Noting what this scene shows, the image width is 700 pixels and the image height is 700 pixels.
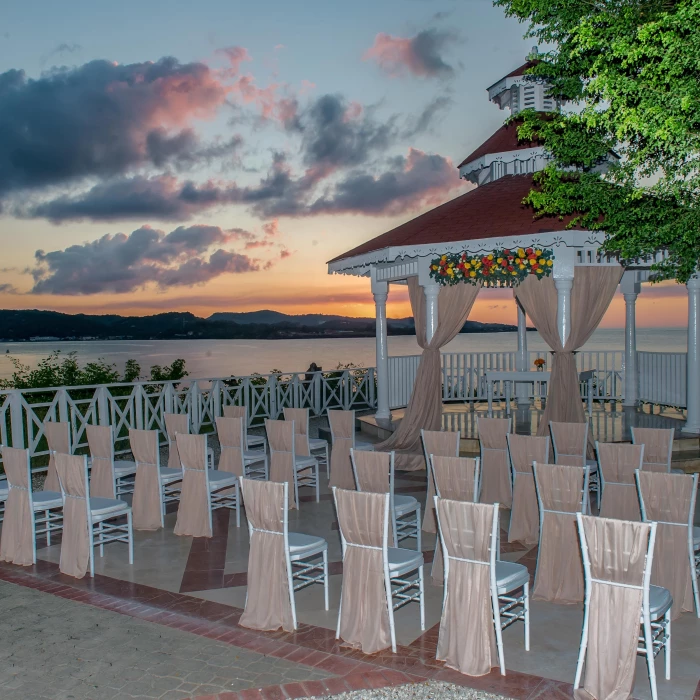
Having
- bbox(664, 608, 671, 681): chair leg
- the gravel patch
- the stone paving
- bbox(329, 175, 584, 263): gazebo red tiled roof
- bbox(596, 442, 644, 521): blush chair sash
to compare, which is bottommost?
the stone paving

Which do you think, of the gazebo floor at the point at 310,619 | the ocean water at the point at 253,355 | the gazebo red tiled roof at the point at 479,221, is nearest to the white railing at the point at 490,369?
the ocean water at the point at 253,355

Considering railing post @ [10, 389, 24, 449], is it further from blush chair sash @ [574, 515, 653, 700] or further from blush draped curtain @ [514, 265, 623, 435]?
blush chair sash @ [574, 515, 653, 700]

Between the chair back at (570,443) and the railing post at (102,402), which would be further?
the railing post at (102,402)

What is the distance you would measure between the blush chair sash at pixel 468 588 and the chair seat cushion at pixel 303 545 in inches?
44.7

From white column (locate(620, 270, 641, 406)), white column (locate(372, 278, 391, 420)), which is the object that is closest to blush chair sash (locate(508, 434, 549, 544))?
white column (locate(372, 278, 391, 420))

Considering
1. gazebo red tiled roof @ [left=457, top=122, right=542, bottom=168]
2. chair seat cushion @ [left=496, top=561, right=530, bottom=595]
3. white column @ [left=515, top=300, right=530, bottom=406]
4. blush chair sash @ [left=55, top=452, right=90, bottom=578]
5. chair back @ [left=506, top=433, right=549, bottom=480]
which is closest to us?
chair seat cushion @ [left=496, top=561, right=530, bottom=595]

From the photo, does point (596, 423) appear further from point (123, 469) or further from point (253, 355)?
point (253, 355)

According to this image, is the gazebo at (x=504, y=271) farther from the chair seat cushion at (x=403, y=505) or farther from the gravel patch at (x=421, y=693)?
the gravel patch at (x=421, y=693)

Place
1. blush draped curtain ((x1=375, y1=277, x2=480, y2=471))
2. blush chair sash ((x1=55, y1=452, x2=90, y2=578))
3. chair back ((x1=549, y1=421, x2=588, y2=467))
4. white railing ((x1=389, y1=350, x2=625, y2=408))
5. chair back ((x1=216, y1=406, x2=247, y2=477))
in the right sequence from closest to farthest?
blush chair sash ((x1=55, y1=452, x2=90, y2=578)) → chair back ((x1=549, y1=421, x2=588, y2=467)) → chair back ((x1=216, y1=406, x2=247, y2=477)) → blush draped curtain ((x1=375, y1=277, x2=480, y2=471)) → white railing ((x1=389, y1=350, x2=625, y2=408))

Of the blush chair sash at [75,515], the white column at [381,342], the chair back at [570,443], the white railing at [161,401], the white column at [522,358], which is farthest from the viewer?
the white column at [522,358]

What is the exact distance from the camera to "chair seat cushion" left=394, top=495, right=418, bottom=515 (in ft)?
20.2

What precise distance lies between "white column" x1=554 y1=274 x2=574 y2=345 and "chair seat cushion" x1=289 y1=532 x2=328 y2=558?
5.67m

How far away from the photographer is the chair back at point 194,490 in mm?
7035

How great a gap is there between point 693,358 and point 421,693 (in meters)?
8.60
